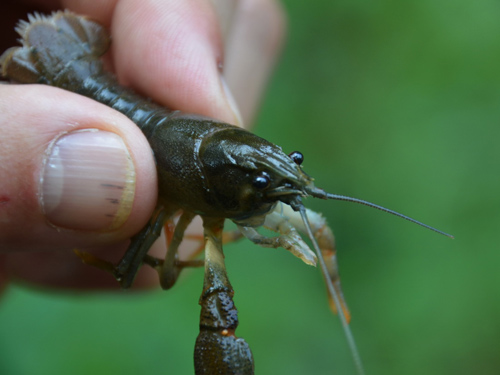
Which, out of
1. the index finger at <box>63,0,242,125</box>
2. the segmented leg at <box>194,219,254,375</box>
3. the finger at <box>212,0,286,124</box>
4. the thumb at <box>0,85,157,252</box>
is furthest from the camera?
the finger at <box>212,0,286,124</box>

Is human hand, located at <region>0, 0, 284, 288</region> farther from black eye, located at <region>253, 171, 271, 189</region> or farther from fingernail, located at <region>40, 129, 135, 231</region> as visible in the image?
black eye, located at <region>253, 171, 271, 189</region>

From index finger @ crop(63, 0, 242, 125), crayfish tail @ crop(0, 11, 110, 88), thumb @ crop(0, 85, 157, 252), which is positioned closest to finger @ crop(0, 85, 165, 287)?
thumb @ crop(0, 85, 157, 252)

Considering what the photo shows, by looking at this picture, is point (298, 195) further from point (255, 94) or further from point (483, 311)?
point (483, 311)

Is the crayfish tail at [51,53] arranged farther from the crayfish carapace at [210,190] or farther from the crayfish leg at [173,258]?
the crayfish leg at [173,258]

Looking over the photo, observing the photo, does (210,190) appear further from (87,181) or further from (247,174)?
(87,181)

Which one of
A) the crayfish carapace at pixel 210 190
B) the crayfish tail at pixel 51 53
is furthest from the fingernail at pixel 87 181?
the crayfish tail at pixel 51 53
